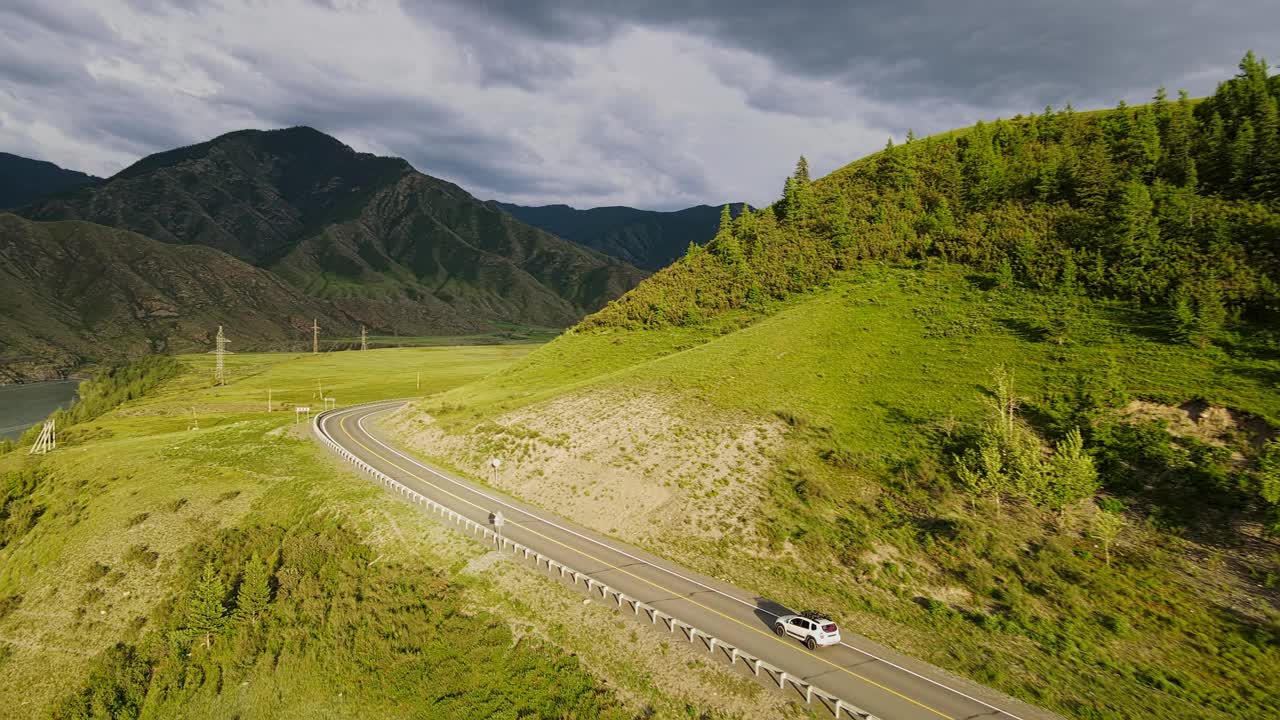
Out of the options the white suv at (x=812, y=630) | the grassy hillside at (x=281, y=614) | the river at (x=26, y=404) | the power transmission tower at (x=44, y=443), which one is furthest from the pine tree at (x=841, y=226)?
the river at (x=26, y=404)

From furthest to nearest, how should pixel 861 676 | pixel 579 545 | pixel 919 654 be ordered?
pixel 579 545, pixel 919 654, pixel 861 676

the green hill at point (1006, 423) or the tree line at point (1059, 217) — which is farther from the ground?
the tree line at point (1059, 217)

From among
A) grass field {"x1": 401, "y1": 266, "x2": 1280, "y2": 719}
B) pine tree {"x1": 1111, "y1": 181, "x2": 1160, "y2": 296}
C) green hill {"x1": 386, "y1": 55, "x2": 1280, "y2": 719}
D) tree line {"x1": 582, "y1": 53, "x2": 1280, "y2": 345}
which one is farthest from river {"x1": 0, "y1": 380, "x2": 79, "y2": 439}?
pine tree {"x1": 1111, "y1": 181, "x2": 1160, "y2": 296}

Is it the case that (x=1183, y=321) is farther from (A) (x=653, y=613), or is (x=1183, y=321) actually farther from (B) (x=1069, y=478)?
(A) (x=653, y=613)

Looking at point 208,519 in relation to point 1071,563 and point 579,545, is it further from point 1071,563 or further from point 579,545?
point 1071,563

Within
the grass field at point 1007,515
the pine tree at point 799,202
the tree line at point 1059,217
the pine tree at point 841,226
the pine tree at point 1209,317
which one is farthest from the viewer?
the pine tree at point 799,202

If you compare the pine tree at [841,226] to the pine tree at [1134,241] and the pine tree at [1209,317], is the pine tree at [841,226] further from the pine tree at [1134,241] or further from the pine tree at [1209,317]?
the pine tree at [1209,317]

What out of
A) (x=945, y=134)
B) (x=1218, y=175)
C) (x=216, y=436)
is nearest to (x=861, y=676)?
(x=1218, y=175)

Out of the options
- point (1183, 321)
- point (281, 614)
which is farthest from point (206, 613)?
point (1183, 321)
